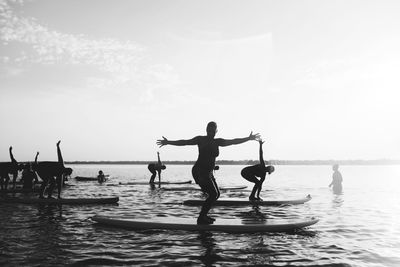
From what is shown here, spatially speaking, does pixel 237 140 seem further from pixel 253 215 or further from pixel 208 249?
pixel 253 215

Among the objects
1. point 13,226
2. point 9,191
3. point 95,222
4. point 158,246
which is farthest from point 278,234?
point 9,191

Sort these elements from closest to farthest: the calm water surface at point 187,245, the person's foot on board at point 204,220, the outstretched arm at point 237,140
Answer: the calm water surface at point 187,245 → the outstretched arm at point 237,140 → the person's foot on board at point 204,220

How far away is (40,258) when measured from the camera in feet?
26.8

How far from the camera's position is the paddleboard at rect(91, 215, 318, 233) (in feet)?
36.5

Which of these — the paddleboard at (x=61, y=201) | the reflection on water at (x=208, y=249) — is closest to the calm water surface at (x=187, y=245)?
the reflection on water at (x=208, y=249)

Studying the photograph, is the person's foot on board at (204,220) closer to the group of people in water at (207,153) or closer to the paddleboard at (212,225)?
the paddleboard at (212,225)

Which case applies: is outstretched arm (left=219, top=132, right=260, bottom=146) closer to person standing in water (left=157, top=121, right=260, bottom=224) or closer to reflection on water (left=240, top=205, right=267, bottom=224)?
person standing in water (left=157, top=121, right=260, bottom=224)

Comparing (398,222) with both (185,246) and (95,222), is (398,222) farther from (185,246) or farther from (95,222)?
(95,222)

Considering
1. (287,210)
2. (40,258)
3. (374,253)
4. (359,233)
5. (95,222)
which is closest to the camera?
(40,258)

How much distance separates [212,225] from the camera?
36.6 feet

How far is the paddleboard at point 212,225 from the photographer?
11.1m

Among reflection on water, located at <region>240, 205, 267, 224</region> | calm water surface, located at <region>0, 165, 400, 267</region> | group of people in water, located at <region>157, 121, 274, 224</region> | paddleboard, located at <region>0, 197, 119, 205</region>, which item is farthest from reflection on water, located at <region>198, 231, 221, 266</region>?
paddleboard, located at <region>0, 197, 119, 205</region>

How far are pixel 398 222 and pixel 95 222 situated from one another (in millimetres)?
12618

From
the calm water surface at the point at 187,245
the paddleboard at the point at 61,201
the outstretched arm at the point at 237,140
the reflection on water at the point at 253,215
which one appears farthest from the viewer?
the paddleboard at the point at 61,201
